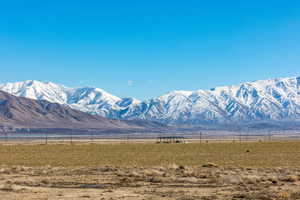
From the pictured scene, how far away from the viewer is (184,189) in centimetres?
2802

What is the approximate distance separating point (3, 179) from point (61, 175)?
4.04m

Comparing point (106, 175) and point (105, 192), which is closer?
point (105, 192)

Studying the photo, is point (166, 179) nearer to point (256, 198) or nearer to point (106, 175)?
point (106, 175)

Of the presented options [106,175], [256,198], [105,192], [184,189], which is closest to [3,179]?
[106,175]

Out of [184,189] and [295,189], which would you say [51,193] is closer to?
[184,189]

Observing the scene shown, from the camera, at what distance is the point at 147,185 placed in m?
30.0

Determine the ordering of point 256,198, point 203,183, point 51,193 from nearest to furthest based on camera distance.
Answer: point 256,198
point 51,193
point 203,183

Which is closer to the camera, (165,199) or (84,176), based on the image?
(165,199)

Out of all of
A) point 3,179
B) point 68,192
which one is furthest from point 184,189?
point 3,179

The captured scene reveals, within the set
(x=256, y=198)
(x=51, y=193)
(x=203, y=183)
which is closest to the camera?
(x=256, y=198)

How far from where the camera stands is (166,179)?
106 feet

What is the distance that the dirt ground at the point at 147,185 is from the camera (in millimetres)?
25487

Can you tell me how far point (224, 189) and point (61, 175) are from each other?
12.9m

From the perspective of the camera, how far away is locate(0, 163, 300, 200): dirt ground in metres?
25.5
